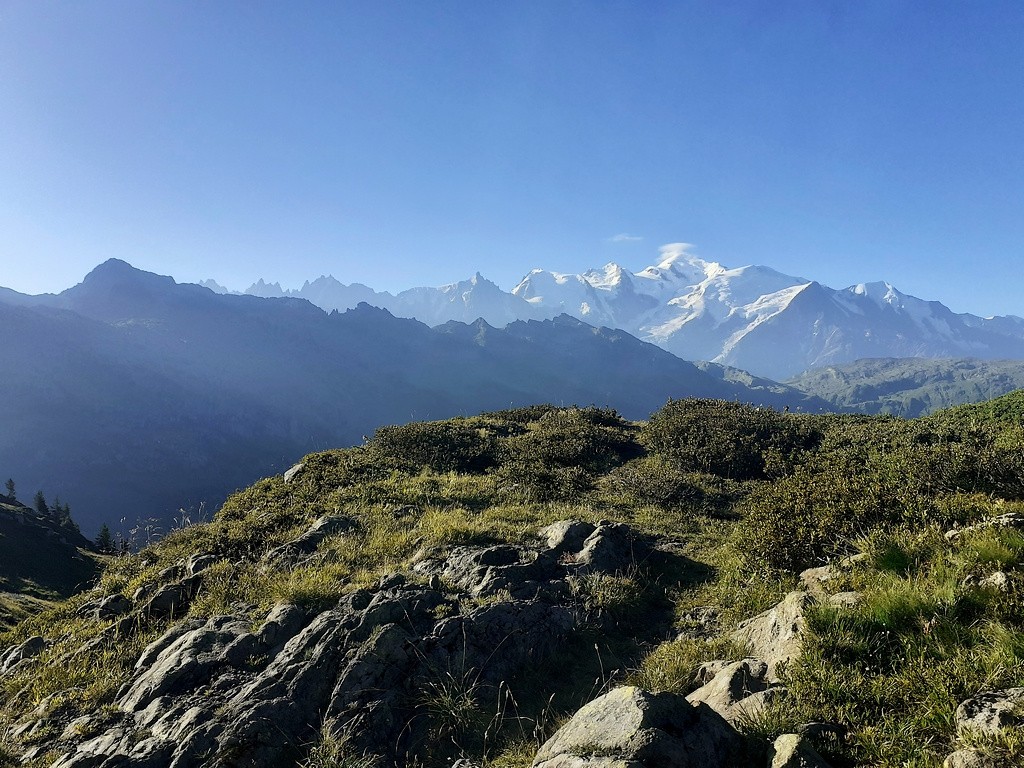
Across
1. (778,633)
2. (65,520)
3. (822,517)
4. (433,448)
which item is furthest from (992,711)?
(65,520)

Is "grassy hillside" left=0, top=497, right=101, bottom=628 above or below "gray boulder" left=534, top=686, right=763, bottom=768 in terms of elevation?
below

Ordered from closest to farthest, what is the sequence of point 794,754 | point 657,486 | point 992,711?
point 992,711 → point 794,754 → point 657,486

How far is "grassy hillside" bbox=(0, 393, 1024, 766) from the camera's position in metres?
5.63

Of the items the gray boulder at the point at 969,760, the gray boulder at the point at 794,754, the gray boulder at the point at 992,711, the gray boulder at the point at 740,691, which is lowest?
the gray boulder at the point at 740,691

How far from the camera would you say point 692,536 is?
41.7ft

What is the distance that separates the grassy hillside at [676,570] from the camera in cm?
563

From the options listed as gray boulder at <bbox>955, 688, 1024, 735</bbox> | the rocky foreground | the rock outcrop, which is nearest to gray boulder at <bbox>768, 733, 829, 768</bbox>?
the rocky foreground

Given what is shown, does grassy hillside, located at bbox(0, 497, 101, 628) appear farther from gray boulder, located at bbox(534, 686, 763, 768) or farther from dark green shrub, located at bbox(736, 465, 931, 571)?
dark green shrub, located at bbox(736, 465, 931, 571)

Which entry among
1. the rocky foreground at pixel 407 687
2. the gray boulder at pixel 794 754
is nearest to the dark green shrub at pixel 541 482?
the rocky foreground at pixel 407 687

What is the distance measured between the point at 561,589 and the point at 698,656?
2962mm

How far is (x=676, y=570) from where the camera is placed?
36.1ft

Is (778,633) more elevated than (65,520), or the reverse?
(778,633)

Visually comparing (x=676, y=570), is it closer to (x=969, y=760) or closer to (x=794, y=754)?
(x=794, y=754)

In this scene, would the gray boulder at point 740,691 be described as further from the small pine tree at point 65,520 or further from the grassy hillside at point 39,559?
the small pine tree at point 65,520
